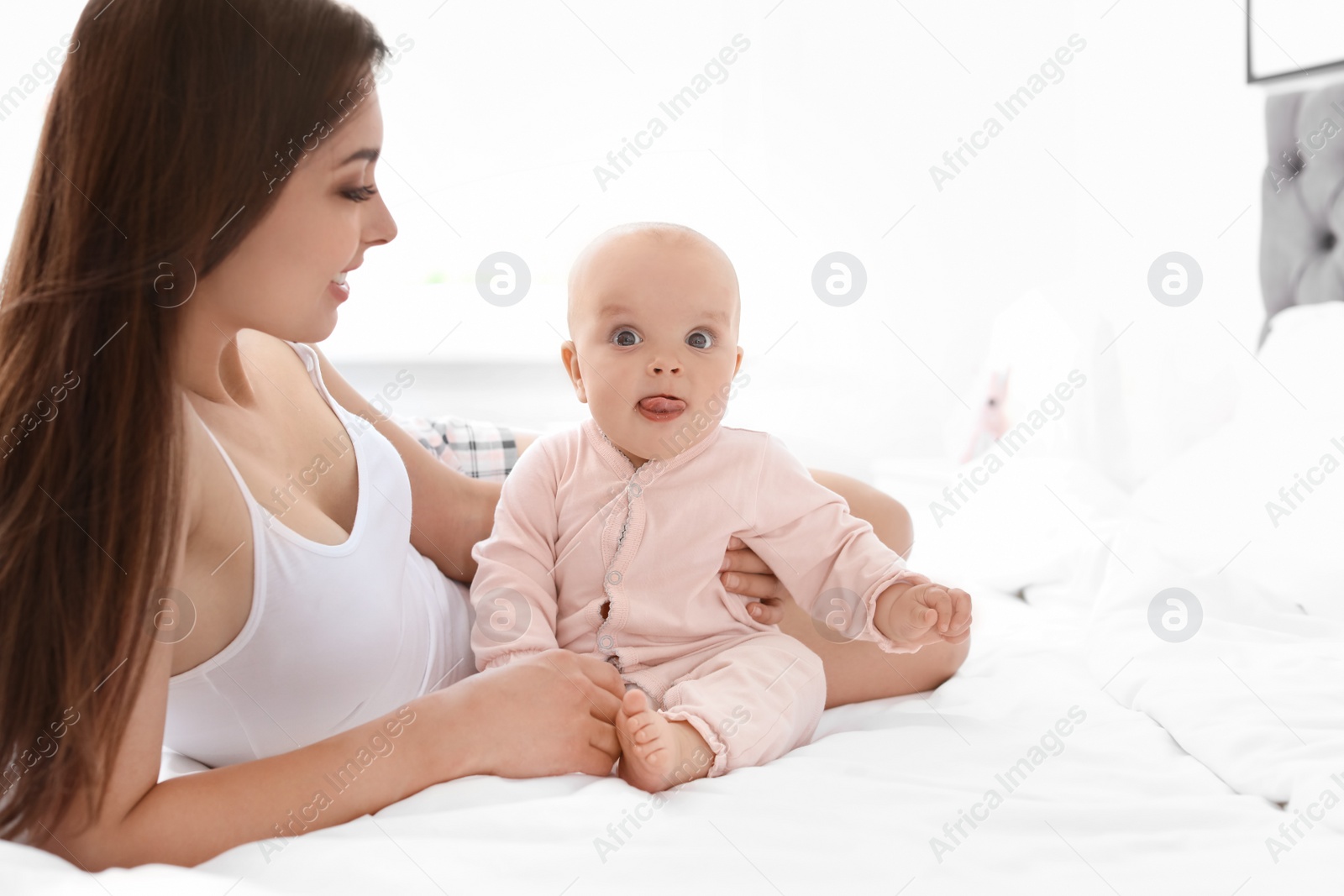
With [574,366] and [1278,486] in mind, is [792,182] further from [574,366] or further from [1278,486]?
[574,366]

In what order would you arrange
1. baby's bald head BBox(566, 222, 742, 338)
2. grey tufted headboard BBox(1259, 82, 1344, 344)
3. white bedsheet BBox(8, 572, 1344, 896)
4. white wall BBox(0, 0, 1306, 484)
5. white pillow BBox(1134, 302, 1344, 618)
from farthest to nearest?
white wall BBox(0, 0, 1306, 484)
grey tufted headboard BBox(1259, 82, 1344, 344)
white pillow BBox(1134, 302, 1344, 618)
baby's bald head BBox(566, 222, 742, 338)
white bedsheet BBox(8, 572, 1344, 896)

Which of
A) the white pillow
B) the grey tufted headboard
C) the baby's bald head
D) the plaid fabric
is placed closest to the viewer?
the baby's bald head

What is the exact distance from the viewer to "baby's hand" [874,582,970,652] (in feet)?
3.26

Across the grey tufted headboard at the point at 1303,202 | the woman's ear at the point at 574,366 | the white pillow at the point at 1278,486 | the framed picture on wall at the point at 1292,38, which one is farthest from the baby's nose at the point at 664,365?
the framed picture on wall at the point at 1292,38

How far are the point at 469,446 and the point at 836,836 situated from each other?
1.03 m

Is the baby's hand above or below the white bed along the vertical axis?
above

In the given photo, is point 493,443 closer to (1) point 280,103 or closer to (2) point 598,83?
(1) point 280,103

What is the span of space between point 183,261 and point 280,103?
153 mm

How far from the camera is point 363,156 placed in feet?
2.99

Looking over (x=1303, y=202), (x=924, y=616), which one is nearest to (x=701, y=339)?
(x=924, y=616)

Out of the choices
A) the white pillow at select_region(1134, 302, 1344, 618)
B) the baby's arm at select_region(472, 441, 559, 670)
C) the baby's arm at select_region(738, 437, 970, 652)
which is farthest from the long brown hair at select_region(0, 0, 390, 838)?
the white pillow at select_region(1134, 302, 1344, 618)

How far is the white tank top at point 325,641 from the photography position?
0.90 meters

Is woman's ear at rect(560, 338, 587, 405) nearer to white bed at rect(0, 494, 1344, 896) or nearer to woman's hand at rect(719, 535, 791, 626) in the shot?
woman's hand at rect(719, 535, 791, 626)

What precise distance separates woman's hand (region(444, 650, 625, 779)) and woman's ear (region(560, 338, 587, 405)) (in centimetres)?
33
